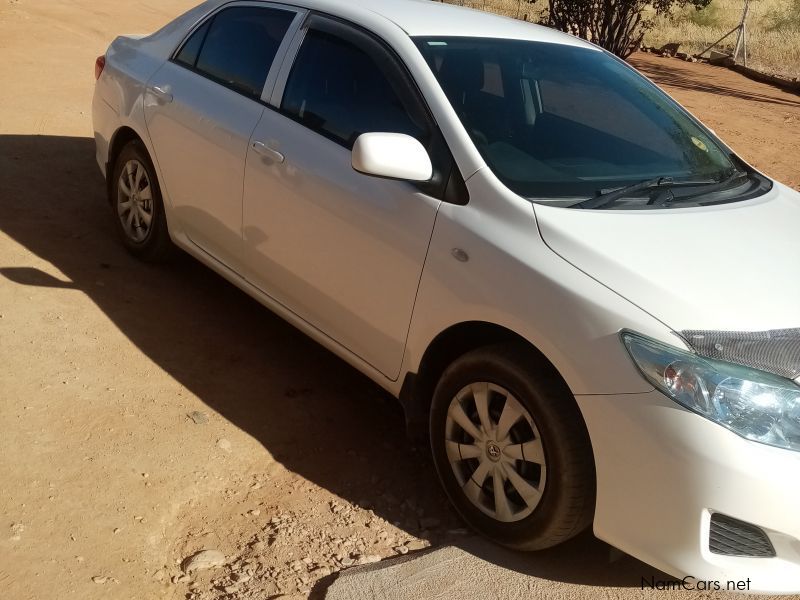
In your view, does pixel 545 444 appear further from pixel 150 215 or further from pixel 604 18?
pixel 604 18

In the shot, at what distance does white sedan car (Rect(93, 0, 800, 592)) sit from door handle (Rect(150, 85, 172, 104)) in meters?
0.02

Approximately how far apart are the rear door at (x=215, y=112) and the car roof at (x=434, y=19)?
275mm

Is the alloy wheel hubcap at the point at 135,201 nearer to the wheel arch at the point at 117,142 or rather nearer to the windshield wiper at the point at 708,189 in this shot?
the wheel arch at the point at 117,142

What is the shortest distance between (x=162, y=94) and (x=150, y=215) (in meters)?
0.69

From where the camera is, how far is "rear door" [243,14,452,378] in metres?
3.71

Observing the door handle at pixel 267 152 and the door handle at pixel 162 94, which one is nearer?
the door handle at pixel 267 152

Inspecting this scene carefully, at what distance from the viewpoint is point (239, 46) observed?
192 inches

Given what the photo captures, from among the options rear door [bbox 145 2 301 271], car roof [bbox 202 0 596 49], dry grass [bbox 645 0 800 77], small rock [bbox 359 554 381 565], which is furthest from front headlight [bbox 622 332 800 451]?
dry grass [bbox 645 0 800 77]

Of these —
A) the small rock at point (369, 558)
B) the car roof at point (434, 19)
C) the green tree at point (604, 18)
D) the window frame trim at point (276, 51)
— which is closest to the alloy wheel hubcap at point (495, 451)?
the small rock at point (369, 558)

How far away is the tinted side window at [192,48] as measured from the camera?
519cm

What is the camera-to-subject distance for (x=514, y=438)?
335 centimetres

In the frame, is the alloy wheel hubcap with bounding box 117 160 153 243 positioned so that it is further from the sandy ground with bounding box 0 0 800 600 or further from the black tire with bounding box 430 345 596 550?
the black tire with bounding box 430 345 596 550

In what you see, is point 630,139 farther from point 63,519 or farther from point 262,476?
point 63,519

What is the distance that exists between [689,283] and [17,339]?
3147 mm
